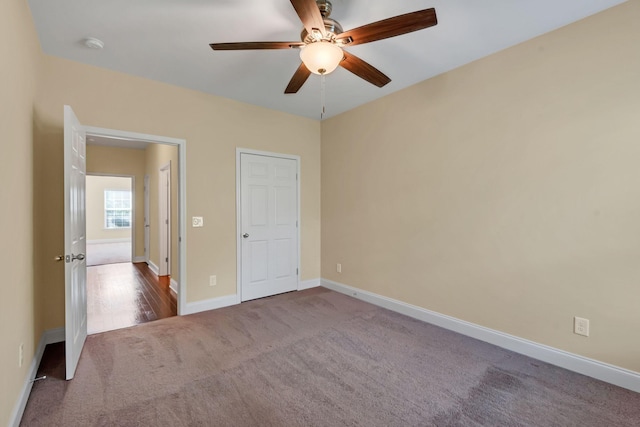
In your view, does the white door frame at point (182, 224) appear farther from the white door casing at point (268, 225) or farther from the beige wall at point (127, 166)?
the beige wall at point (127, 166)

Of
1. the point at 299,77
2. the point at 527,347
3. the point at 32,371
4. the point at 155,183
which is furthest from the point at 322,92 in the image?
the point at 155,183

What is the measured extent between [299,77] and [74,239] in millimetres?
2303

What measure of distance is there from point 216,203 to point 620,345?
412 centimetres

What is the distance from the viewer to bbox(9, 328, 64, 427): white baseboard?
1.75 m

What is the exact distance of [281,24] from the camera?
2322 mm

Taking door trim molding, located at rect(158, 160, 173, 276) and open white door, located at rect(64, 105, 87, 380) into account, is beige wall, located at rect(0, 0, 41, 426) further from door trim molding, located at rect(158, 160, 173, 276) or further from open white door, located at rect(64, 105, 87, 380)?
door trim molding, located at rect(158, 160, 173, 276)

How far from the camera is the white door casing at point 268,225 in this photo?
162 inches

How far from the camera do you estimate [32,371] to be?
221 cm

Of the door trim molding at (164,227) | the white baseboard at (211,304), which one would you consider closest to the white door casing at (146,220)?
the door trim molding at (164,227)

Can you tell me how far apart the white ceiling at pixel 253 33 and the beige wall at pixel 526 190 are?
0.99ft

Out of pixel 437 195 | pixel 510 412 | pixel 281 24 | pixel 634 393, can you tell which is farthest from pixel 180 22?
pixel 634 393

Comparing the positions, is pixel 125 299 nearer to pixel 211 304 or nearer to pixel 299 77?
pixel 211 304

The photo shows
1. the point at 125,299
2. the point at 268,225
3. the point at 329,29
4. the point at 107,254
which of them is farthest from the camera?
the point at 107,254

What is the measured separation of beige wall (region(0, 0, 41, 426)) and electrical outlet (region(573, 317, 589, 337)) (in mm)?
3814
